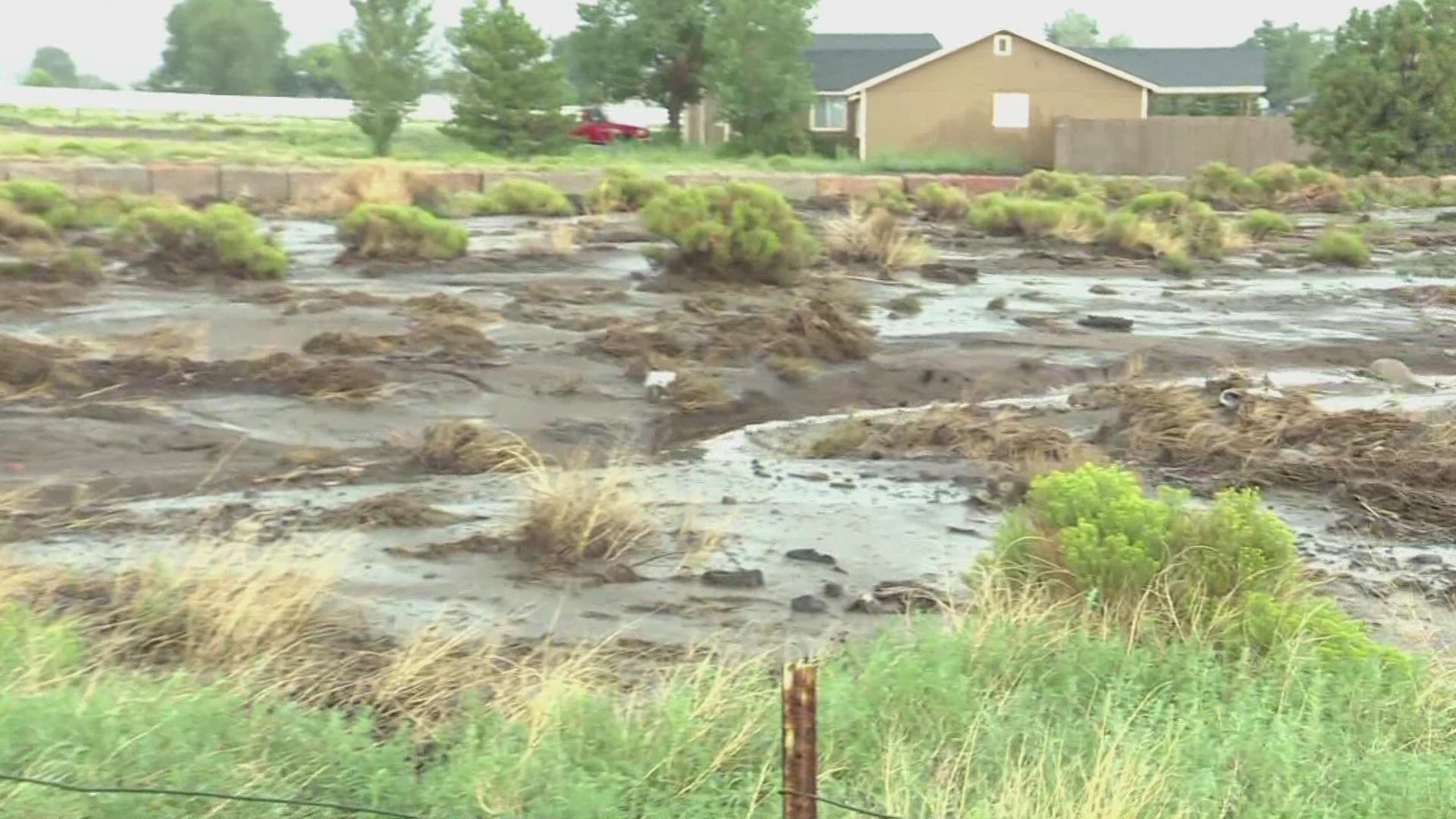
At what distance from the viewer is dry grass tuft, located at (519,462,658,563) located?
890 cm

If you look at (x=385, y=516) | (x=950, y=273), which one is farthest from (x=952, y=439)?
(x=950, y=273)

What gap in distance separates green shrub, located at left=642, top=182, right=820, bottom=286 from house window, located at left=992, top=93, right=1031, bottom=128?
3723cm

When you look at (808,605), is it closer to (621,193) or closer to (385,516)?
(385,516)

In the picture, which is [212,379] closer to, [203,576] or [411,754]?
[203,576]

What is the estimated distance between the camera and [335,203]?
27.3 metres

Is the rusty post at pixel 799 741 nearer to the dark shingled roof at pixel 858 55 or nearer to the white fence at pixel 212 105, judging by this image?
the dark shingled roof at pixel 858 55

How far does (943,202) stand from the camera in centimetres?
3145

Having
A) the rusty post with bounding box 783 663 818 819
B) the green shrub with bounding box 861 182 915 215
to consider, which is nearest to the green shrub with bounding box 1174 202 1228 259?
the green shrub with bounding box 861 182 915 215

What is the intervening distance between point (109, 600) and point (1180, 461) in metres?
7.06

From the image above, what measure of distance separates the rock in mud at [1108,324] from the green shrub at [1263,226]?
12392 millimetres

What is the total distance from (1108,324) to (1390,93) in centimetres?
2949

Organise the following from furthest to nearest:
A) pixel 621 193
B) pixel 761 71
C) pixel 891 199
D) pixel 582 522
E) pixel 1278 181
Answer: pixel 761 71 < pixel 1278 181 < pixel 891 199 < pixel 621 193 < pixel 582 522

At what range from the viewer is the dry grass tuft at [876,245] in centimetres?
2155

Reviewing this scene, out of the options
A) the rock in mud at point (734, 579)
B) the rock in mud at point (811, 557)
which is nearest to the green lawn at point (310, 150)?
the rock in mud at point (811, 557)
